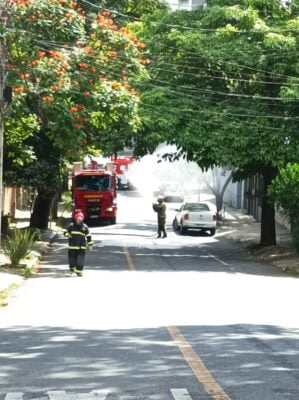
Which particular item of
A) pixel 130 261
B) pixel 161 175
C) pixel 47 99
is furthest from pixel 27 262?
pixel 161 175

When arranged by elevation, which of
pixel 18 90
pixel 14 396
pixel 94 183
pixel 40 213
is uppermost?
pixel 18 90

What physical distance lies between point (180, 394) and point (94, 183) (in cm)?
3770

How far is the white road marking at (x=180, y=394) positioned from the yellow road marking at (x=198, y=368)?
0.68 feet

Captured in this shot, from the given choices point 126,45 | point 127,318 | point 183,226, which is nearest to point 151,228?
point 183,226

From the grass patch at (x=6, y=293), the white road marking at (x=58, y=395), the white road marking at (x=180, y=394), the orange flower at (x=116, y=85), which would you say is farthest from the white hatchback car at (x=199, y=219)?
the white road marking at (x=58, y=395)

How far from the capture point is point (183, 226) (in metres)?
42.2

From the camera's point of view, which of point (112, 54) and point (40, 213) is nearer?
point (112, 54)

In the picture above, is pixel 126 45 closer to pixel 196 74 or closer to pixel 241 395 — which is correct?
pixel 196 74

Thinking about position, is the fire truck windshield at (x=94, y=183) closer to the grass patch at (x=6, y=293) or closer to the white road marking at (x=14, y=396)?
the grass patch at (x=6, y=293)

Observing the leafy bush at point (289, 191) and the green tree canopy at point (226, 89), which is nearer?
the leafy bush at point (289, 191)

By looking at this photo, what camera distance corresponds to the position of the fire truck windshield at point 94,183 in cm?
4500

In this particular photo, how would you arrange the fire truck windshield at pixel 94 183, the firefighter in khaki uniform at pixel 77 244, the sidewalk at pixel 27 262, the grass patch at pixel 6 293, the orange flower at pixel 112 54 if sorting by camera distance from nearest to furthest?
the grass patch at pixel 6 293 < the sidewalk at pixel 27 262 < the firefighter in khaki uniform at pixel 77 244 < the orange flower at pixel 112 54 < the fire truck windshield at pixel 94 183

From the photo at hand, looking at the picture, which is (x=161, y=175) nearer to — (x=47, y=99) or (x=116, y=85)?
(x=116, y=85)

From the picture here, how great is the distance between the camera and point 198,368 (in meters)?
8.99
